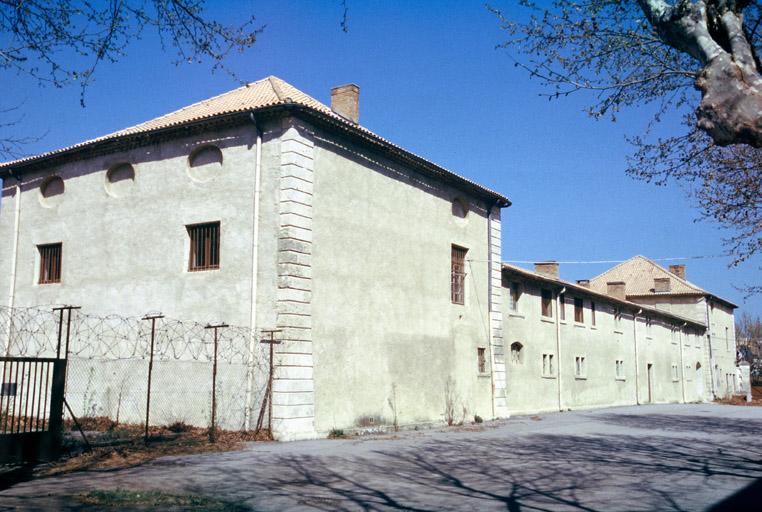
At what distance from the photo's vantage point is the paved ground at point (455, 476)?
881 cm

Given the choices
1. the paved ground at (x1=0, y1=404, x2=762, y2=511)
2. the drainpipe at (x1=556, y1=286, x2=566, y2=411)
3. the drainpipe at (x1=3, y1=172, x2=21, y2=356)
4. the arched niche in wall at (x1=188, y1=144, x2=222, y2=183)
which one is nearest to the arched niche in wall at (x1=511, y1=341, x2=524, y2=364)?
the drainpipe at (x1=556, y1=286, x2=566, y2=411)

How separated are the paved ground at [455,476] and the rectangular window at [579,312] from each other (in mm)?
16422

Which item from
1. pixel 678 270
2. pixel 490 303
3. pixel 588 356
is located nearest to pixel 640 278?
pixel 678 270

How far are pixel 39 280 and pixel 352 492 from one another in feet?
49.7

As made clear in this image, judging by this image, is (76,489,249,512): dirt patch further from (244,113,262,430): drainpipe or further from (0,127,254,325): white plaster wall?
(0,127,254,325): white plaster wall

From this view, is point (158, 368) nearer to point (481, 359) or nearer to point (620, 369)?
point (481, 359)

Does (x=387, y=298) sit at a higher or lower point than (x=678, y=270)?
lower

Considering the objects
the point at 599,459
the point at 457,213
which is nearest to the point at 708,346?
the point at 457,213

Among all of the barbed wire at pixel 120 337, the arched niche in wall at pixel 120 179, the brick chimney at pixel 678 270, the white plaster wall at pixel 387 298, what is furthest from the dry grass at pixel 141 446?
the brick chimney at pixel 678 270

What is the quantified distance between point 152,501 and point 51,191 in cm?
1543

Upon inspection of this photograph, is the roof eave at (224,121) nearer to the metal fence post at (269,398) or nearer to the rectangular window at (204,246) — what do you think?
the rectangular window at (204,246)

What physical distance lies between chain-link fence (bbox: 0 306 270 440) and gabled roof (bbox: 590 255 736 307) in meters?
42.3

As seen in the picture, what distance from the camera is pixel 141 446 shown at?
13.2 metres

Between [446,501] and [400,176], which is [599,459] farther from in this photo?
[400,176]
